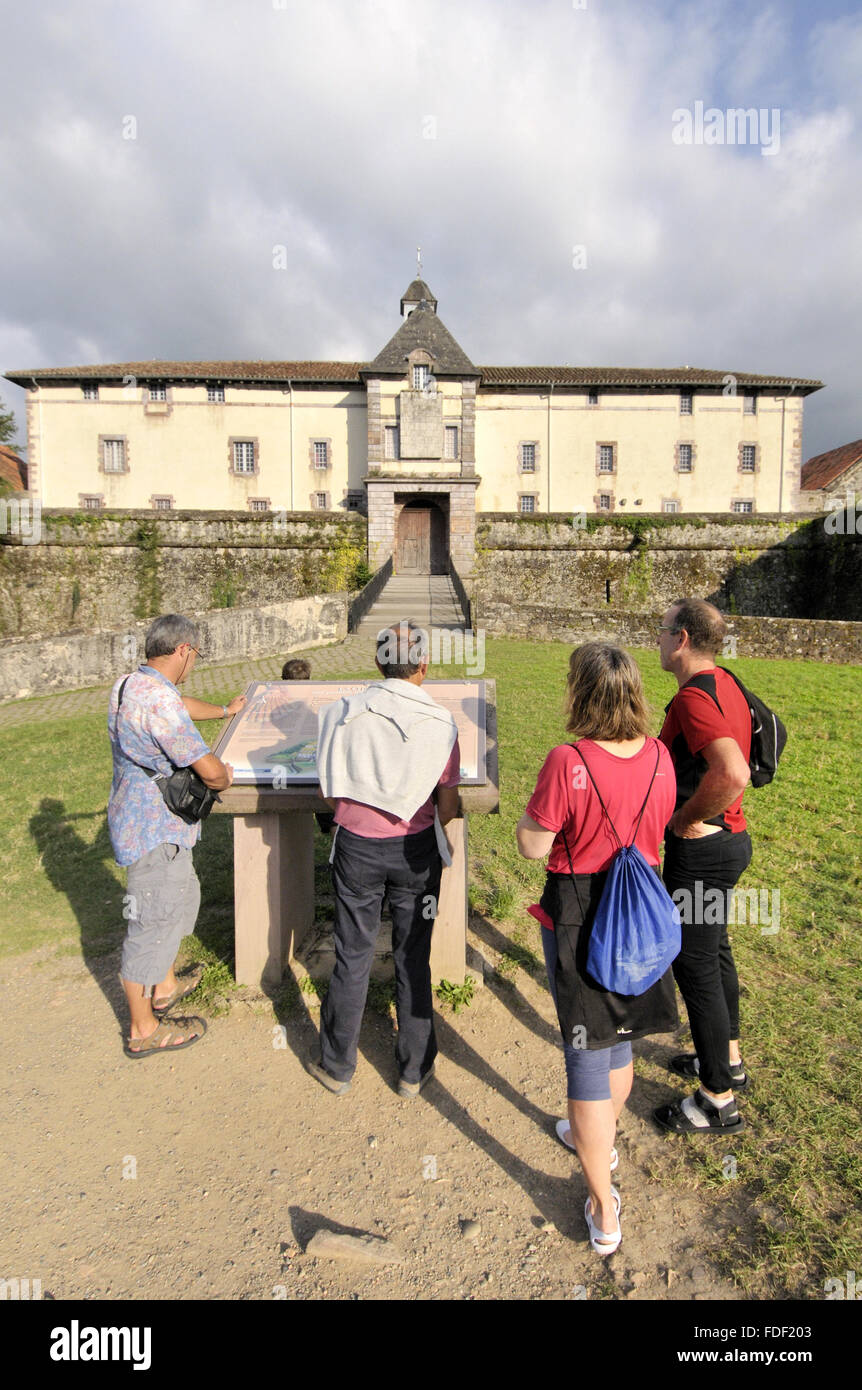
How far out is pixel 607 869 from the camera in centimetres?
240

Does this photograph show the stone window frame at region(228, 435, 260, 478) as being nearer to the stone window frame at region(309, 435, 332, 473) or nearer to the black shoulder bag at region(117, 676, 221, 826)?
the stone window frame at region(309, 435, 332, 473)

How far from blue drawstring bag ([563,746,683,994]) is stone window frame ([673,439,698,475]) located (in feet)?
116

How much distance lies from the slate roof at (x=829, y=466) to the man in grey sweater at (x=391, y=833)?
39.9 meters

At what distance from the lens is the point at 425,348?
99.0 ft

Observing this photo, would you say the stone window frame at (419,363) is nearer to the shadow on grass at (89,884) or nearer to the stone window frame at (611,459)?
the stone window frame at (611,459)

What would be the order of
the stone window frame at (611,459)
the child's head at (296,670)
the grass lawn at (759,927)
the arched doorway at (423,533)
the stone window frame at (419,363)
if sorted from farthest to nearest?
the stone window frame at (611,459), the arched doorway at (423,533), the stone window frame at (419,363), the child's head at (296,670), the grass lawn at (759,927)

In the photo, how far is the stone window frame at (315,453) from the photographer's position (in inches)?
1298

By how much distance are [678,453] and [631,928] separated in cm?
3568

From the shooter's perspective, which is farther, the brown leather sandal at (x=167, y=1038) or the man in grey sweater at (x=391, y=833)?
the brown leather sandal at (x=167, y=1038)

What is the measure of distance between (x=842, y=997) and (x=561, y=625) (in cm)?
1467

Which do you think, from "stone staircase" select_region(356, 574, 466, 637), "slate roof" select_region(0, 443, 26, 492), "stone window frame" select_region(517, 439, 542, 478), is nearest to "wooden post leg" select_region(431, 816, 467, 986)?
"stone staircase" select_region(356, 574, 466, 637)

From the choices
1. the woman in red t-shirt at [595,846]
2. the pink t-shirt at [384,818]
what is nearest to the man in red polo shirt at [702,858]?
the woman in red t-shirt at [595,846]

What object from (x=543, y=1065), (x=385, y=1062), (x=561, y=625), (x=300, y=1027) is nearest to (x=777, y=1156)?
(x=543, y=1065)

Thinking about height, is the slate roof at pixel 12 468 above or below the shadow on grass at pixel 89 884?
above
